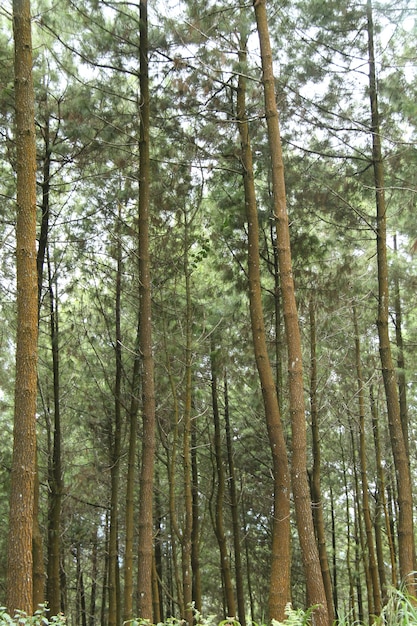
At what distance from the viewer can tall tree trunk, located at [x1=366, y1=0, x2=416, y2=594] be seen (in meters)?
8.12

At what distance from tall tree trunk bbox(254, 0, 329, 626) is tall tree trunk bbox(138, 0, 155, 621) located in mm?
1845

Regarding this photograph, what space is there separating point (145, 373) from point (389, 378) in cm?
340

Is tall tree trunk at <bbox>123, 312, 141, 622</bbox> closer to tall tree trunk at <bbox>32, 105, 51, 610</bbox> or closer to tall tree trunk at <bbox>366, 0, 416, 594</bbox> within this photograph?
tall tree trunk at <bbox>32, 105, 51, 610</bbox>

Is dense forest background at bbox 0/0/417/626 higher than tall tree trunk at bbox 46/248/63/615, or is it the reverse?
dense forest background at bbox 0/0/417/626

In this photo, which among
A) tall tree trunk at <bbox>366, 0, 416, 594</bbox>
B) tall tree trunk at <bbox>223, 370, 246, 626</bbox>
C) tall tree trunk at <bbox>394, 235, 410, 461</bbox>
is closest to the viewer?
tall tree trunk at <bbox>366, 0, 416, 594</bbox>

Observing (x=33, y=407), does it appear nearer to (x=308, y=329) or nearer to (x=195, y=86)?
(x=195, y=86)

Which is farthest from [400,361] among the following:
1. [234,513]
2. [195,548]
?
[195,548]

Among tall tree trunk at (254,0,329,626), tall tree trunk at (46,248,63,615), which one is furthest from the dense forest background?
tall tree trunk at (254,0,329,626)

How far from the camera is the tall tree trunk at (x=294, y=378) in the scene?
6562 millimetres

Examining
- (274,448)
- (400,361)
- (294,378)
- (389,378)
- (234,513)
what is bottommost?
(234,513)

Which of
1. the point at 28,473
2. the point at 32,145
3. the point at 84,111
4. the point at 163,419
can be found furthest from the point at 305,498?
the point at 84,111

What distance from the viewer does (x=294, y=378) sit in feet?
23.1

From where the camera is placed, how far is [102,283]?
462 inches

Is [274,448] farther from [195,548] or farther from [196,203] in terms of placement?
[195,548]
